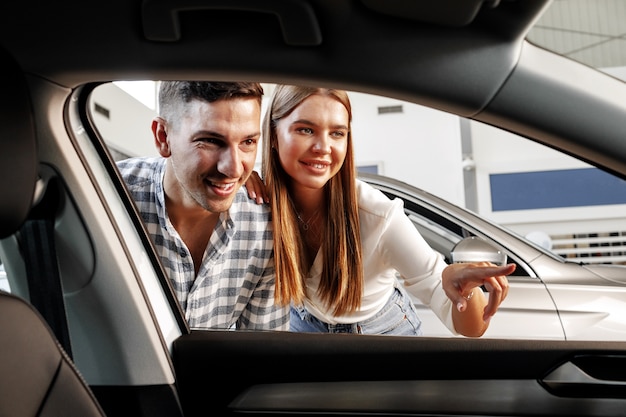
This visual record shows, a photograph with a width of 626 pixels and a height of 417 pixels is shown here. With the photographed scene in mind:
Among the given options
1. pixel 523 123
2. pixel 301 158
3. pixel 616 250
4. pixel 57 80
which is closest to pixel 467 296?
pixel 301 158

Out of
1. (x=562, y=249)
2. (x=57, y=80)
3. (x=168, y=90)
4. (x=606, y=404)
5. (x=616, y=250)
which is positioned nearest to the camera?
(x=57, y=80)

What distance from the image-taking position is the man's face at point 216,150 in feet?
4.75

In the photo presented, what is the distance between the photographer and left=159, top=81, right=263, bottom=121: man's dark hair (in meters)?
1.46

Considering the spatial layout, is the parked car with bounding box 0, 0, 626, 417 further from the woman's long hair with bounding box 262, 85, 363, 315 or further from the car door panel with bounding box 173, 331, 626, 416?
the woman's long hair with bounding box 262, 85, 363, 315

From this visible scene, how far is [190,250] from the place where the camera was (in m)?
1.57

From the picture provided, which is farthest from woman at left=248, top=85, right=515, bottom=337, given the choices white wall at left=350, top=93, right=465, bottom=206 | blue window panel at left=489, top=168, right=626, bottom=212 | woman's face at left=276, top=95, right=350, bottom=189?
white wall at left=350, top=93, right=465, bottom=206

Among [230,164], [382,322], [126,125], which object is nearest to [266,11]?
[230,164]

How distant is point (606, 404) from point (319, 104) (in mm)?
829

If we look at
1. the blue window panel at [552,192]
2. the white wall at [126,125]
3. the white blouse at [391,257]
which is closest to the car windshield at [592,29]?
the blue window panel at [552,192]

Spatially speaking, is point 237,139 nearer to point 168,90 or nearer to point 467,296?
point 168,90

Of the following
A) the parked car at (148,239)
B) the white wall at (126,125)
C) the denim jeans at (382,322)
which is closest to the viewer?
the parked car at (148,239)

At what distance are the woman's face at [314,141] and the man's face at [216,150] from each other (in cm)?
13

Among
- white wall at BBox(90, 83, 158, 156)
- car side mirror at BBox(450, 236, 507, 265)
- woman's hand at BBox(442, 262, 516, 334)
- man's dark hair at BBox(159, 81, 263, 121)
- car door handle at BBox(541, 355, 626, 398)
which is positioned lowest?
car door handle at BBox(541, 355, 626, 398)

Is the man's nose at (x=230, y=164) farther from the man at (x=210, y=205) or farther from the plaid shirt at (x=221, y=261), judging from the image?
the plaid shirt at (x=221, y=261)
